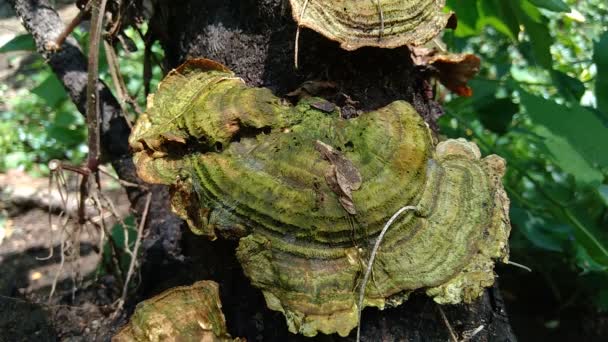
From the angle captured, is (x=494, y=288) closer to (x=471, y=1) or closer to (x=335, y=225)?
(x=335, y=225)

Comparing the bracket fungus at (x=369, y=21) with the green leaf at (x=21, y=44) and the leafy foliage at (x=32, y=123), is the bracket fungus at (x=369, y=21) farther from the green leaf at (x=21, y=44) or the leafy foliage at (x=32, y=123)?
the leafy foliage at (x=32, y=123)

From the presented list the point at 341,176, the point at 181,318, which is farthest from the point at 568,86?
the point at 181,318

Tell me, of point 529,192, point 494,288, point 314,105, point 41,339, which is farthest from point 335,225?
point 529,192

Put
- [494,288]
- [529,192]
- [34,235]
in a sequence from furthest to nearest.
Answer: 1. [34,235]
2. [529,192]
3. [494,288]

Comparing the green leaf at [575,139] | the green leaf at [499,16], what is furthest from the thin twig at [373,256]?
the green leaf at [499,16]

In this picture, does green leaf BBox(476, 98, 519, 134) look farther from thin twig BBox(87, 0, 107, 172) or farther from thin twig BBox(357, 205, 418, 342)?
thin twig BBox(87, 0, 107, 172)

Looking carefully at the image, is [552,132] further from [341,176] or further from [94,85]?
[94,85]
